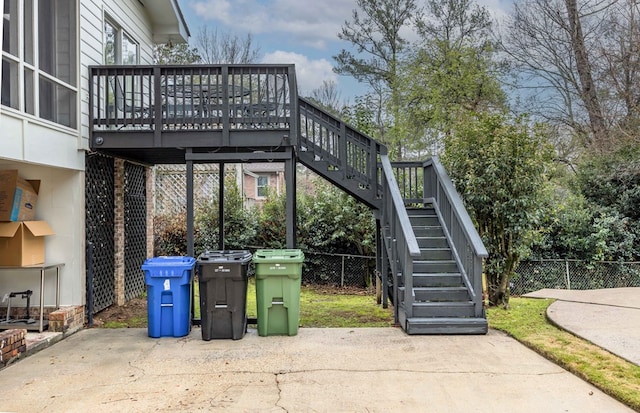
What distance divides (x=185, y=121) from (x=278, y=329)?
310cm

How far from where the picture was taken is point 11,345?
15.3 feet

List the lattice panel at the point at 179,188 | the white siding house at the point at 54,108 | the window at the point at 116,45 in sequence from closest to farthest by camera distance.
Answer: the white siding house at the point at 54,108 → the window at the point at 116,45 → the lattice panel at the point at 179,188

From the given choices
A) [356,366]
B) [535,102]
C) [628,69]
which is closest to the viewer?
[356,366]

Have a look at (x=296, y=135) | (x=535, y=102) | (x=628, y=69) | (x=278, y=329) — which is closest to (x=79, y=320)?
(x=278, y=329)

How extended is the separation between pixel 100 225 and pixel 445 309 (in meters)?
5.05

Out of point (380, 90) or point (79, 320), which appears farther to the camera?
point (380, 90)

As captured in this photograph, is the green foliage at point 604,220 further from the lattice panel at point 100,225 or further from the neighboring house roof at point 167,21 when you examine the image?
the neighboring house roof at point 167,21

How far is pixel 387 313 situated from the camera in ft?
23.6

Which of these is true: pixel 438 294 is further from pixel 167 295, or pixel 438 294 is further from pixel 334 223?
pixel 334 223

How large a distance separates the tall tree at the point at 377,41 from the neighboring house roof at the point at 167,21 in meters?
10.1

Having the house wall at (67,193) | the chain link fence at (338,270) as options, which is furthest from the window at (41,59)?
the chain link fence at (338,270)

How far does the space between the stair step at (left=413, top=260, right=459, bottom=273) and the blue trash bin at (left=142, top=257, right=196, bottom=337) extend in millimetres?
3036

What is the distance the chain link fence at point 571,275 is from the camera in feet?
31.9

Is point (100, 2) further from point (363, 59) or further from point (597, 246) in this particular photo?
point (363, 59)
